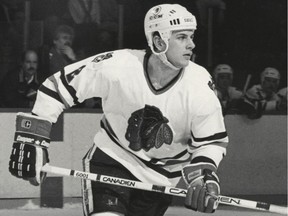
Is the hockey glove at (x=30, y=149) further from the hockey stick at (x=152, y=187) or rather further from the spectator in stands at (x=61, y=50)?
the spectator in stands at (x=61, y=50)

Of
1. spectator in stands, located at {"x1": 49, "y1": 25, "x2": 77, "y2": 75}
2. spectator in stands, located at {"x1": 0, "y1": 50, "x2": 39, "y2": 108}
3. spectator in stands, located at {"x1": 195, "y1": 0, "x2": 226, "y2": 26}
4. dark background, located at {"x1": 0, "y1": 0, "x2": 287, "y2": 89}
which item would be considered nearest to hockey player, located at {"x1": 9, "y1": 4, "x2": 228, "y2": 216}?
spectator in stands, located at {"x1": 0, "y1": 50, "x2": 39, "y2": 108}

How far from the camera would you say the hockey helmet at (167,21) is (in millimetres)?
5148

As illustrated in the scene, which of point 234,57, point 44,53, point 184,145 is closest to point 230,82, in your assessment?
point 234,57

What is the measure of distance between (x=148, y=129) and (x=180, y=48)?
39cm

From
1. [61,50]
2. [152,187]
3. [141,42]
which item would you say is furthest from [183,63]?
[141,42]

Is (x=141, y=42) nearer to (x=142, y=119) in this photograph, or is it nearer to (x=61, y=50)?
(x=61, y=50)

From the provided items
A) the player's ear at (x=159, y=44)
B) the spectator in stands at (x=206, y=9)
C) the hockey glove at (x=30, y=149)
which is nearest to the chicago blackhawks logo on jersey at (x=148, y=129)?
the player's ear at (x=159, y=44)

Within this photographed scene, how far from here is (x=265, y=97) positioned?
8484mm

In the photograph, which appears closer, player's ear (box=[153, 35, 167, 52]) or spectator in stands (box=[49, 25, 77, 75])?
player's ear (box=[153, 35, 167, 52])

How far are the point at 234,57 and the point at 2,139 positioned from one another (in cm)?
191

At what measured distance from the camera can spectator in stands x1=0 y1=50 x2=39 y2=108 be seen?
7.84m

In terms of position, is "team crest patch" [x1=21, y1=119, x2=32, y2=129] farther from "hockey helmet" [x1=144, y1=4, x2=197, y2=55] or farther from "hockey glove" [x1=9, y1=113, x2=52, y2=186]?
"hockey helmet" [x1=144, y1=4, x2=197, y2=55]

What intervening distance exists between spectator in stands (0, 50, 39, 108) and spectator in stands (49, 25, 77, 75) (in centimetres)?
17

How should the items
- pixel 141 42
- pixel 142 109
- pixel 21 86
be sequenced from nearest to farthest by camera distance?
pixel 142 109 → pixel 21 86 → pixel 141 42
